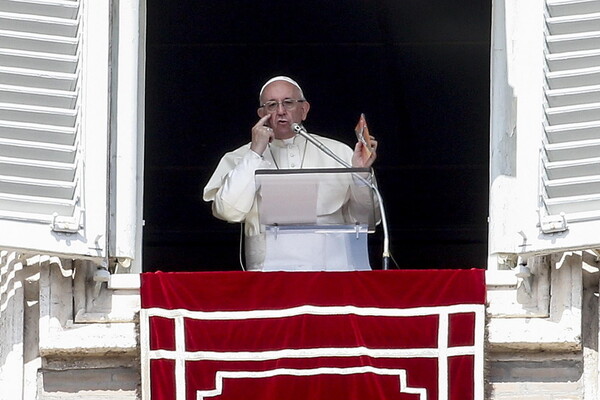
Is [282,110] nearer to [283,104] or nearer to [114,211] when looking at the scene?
[283,104]

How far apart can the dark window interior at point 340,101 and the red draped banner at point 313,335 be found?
10.8 feet

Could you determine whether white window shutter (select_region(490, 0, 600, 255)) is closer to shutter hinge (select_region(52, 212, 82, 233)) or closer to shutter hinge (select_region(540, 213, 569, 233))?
shutter hinge (select_region(540, 213, 569, 233))

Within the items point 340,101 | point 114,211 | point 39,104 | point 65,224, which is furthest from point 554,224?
point 340,101

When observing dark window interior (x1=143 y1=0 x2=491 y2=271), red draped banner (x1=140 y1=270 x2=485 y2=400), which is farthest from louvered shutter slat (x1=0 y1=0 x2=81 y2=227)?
dark window interior (x1=143 y1=0 x2=491 y2=271)

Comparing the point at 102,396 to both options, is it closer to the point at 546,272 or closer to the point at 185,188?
the point at 546,272

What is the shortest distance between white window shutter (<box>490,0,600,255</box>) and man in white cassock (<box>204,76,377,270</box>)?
0.57 meters

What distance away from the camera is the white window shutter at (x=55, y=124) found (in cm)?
620

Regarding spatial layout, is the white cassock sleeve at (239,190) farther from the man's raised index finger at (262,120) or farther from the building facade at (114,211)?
the building facade at (114,211)

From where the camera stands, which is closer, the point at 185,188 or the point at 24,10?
the point at 24,10

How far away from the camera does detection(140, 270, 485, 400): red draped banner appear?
618cm

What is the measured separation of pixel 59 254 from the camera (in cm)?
616

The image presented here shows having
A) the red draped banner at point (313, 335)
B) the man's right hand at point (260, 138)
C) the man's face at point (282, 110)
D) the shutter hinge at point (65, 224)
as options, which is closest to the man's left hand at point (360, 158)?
the man's right hand at point (260, 138)

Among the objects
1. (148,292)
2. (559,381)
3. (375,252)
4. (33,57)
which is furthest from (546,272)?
(375,252)

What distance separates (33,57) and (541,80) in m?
1.54
